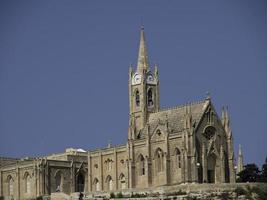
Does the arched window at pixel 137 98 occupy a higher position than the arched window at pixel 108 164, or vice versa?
the arched window at pixel 137 98

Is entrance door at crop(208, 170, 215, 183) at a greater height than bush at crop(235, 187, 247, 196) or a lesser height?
greater

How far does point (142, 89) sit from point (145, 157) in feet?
40.3

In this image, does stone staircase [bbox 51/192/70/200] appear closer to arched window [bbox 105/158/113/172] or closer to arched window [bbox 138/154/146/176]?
arched window [bbox 138/154/146/176]

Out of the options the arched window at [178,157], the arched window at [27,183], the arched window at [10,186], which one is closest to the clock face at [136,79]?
the arched window at [178,157]

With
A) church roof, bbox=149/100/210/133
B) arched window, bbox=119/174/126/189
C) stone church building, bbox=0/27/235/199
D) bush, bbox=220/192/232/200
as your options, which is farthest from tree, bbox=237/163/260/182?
bush, bbox=220/192/232/200

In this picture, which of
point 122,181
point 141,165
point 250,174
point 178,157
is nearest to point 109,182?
point 122,181

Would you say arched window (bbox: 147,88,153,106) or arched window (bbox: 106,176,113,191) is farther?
arched window (bbox: 147,88,153,106)

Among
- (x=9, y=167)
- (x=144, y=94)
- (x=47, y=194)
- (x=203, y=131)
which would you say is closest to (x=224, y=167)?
(x=203, y=131)

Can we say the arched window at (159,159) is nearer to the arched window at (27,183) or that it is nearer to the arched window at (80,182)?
the arched window at (80,182)

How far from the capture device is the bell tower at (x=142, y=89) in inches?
5842

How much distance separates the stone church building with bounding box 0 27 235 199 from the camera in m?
135

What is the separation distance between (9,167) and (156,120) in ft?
87.5

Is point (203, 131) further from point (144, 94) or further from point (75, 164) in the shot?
point (75, 164)

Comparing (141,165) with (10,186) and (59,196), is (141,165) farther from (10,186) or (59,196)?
(10,186)
